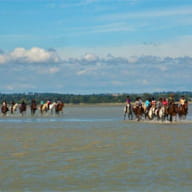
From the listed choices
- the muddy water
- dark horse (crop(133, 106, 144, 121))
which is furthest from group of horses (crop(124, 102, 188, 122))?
the muddy water

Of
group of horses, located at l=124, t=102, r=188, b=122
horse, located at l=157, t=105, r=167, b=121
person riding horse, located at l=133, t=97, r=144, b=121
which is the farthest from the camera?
person riding horse, located at l=133, t=97, r=144, b=121

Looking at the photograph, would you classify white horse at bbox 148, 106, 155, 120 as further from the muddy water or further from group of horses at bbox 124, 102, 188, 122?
the muddy water

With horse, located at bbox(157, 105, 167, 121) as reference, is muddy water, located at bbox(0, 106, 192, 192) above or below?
below

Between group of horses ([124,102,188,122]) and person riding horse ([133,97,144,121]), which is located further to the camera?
person riding horse ([133,97,144,121])

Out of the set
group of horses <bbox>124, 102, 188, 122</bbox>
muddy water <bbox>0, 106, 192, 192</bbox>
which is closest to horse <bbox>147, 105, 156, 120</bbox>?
group of horses <bbox>124, 102, 188, 122</bbox>

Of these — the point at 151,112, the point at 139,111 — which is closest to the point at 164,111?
the point at 151,112

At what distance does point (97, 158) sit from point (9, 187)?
528 centimetres

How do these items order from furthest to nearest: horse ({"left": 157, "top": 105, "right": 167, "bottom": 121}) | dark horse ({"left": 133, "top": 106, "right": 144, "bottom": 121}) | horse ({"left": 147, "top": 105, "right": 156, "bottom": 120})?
dark horse ({"left": 133, "top": 106, "right": 144, "bottom": 121})
horse ({"left": 147, "top": 105, "right": 156, "bottom": 120})
horse ({"left": 157, "top": 105, "right": 167, "bottom": 121})

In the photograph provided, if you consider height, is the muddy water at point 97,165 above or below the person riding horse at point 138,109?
below

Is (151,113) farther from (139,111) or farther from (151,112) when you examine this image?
(139,111)

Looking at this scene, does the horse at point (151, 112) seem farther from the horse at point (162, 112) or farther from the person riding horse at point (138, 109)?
the horse at point (162, 112)

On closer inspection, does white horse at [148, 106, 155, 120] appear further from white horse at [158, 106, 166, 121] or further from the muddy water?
the muddy water

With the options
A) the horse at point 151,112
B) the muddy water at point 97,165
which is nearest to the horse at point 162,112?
the horse at point 151,112

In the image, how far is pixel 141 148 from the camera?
20719 millimetres
